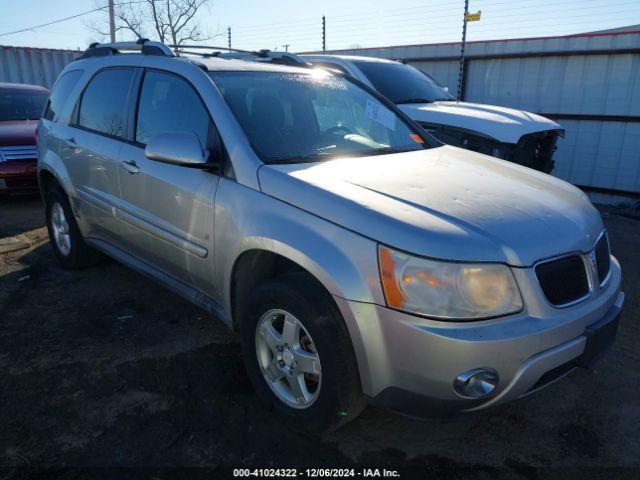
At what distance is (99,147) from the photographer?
3680 millimetres

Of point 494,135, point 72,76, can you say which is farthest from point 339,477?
point 494,135

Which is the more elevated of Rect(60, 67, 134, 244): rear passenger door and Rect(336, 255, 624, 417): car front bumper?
Rect(60, 67, 134, 244): rear passenger door

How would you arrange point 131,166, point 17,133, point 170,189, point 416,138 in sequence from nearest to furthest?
1. point 170,189
2. point 131,166
3. point 416,138
4. point 17,133

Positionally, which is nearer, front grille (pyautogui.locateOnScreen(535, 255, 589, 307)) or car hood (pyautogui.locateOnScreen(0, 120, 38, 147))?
front grille (pyautogui.locateOnScreen(535, 255, 589, 307))

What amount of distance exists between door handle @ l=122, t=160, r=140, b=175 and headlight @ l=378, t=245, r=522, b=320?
6.51 feet

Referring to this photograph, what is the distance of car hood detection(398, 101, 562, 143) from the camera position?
5.70 meters

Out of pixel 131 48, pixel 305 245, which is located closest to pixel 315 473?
pixel 305 245

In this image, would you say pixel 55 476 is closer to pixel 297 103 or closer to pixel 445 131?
pixel 297 103

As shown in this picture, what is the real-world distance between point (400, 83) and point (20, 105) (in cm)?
618

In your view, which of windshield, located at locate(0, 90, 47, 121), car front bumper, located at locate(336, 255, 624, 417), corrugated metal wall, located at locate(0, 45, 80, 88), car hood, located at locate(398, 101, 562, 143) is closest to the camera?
car front bumper, located at locate(336, 255, 624, 417)

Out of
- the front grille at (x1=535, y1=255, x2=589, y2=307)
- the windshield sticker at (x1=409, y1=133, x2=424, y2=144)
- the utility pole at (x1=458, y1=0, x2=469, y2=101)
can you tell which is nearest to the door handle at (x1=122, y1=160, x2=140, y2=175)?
the windshield sticker at (x1=409, y1=133, x2=424, y2=144)

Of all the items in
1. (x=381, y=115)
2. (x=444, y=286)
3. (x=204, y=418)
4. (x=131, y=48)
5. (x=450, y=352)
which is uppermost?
(x=131, y=48)

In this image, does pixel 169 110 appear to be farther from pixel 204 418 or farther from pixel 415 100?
pixel 415 100

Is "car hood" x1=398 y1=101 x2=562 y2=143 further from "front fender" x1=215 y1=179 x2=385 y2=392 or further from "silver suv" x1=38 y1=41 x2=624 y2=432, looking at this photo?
"front fender" x1=215 y1=179 x2=385 y2=392
